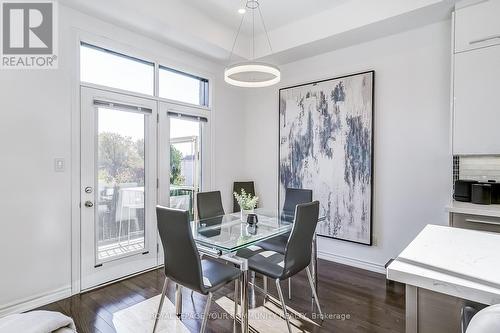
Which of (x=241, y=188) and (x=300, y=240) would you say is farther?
(x=241, y=188)

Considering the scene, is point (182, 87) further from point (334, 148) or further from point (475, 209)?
point (475, 209)

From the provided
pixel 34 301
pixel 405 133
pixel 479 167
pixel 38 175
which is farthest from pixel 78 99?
pixel 479 167

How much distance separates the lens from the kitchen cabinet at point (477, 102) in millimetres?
2480

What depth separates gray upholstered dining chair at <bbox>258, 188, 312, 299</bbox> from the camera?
2848 mm

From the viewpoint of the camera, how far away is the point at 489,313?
642 millimetres

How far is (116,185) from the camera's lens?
3.15m

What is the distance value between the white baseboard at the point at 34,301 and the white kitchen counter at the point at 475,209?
3699 mm

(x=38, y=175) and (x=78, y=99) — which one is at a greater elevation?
(x=78, y=99)

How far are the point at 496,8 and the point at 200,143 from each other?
3533mm

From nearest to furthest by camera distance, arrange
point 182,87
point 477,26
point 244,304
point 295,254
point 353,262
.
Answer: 1. point 244,304
2. point 295,254
3. point 477,26
4. point 353,262
5. point 182,87

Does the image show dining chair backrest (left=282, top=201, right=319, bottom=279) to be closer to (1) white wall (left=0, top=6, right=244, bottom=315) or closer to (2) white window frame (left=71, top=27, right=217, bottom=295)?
(2) white window frame (left=71, top=27, right=217, bottom=295)

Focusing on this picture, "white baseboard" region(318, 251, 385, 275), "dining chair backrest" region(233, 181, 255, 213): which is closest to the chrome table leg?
"white baseboard" region(318, 251, 385, 275)

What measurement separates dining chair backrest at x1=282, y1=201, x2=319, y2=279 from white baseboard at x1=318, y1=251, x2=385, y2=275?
1579 mm

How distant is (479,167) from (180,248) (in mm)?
2992
